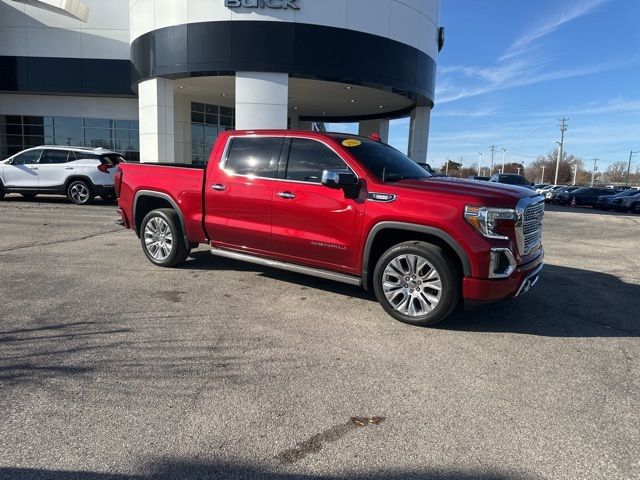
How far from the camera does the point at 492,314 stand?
17.2ft

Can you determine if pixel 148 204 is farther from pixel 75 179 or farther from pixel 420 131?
pixel 420 131

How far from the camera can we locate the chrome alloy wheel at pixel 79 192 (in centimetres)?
1498

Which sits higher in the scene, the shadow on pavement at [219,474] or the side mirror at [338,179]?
the side mirror at [338,179]

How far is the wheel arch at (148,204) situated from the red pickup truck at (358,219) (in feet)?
0.12

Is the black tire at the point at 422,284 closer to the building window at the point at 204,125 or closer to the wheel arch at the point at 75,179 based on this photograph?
the wheel arch at the point at 75,179

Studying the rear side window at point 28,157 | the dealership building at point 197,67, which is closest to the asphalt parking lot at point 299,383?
the rear side window at point 28,157

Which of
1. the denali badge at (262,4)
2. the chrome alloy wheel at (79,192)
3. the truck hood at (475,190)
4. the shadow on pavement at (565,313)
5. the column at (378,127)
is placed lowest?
the shadow on pavement at (565,313)

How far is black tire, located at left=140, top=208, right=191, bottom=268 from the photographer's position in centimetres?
661

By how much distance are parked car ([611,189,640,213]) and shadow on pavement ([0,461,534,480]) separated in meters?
30.8

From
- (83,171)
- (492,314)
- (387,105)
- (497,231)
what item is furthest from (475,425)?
(387,105)

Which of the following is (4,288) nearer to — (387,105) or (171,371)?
(171,371)

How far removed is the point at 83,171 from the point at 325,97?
542 inches

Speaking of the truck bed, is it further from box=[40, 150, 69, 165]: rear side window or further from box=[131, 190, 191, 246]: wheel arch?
box=[40, 150, 69, 165]: rear side window

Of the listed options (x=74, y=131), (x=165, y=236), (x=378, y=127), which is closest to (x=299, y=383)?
(x=165, y=236)
